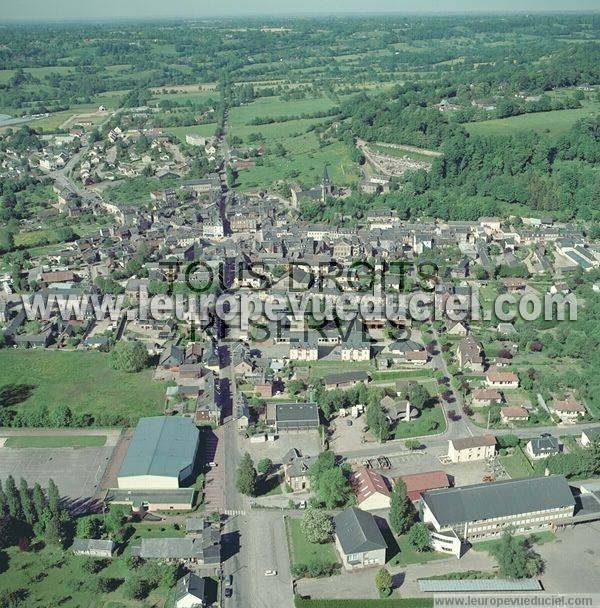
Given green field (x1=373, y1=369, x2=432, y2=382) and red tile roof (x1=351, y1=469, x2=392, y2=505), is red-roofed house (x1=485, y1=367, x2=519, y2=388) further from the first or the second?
A: red tile roof (x1=351, y1=469, x2=392, y2=505)

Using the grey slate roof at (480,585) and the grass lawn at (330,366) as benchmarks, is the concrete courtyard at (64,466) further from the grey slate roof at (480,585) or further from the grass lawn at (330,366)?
the grey slate roof at (480,585)

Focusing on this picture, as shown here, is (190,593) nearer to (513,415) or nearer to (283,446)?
(283,446)

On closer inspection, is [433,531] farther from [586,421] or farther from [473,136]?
[473,136]

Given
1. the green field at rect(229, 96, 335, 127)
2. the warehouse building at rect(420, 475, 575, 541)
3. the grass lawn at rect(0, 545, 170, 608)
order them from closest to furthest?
1. the grass lawn at rect(0, 545, 170, 608)
2. the warehouse building at rect(420, 475, 575, 541)
3. the green field at rect(229, 96, 335, 127)

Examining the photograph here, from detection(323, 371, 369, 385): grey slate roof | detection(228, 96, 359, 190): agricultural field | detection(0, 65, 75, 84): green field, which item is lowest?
detection(323, 371, 369, 385): grey slate roof

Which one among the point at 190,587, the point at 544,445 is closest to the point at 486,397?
the point at 544,445

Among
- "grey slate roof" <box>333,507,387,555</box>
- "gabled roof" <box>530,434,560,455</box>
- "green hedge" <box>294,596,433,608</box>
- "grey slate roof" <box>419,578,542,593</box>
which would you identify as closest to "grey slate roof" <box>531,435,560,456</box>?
"gabled roof" <box>530,434,560,455</box>

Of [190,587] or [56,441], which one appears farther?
[56,441]
